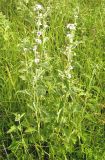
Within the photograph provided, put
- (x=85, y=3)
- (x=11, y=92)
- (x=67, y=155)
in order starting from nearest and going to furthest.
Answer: (x=67, y=155) → (x=11, y=92) → (x=85, y=3)

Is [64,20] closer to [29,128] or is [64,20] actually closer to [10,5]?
[10,5]

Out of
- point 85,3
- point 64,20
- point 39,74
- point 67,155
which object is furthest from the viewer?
point 85,3

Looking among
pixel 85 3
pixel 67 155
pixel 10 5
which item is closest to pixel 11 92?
pixel 67 155

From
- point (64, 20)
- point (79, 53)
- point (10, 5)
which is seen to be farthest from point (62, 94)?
point (10, 5)

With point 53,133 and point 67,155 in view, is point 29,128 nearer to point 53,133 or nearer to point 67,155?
point 53,133

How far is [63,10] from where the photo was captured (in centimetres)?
409

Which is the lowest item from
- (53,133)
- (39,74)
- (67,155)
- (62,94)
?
(67,155)

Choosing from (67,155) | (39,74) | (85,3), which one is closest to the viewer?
(39,74)

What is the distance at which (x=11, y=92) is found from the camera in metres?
2.88

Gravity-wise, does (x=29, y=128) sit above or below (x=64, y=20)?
below

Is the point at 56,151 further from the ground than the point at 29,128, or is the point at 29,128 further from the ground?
the point at 29,128

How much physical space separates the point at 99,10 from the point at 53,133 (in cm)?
201

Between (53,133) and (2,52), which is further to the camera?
(2,52)

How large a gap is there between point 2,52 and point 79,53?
0.70m
